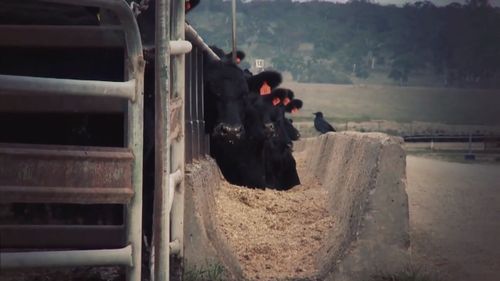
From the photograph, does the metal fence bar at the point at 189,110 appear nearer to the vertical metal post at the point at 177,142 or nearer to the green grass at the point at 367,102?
the vertical metal post at the point at 177,142

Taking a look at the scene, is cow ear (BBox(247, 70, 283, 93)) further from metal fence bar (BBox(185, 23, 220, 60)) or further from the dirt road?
metal fence bar (BBox(185, 23, 220, 60))

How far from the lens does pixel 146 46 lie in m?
4.53

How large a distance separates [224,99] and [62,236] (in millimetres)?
6558

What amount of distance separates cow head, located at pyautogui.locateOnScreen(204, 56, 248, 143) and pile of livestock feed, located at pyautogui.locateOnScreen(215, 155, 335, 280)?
0.78 m

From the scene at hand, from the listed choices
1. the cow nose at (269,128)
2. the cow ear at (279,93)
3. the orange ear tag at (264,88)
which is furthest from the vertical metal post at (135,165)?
the cow ear at (279,93)

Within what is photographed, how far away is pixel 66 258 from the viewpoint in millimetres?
3123

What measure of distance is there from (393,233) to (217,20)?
2473 inches

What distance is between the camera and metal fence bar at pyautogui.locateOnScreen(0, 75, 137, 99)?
2959 mm

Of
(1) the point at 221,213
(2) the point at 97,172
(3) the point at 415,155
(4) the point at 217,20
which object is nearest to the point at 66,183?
(2) the point at 97,172

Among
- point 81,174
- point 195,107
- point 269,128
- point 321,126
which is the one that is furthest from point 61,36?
point 321,126

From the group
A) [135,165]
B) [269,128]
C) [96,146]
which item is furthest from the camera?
[269,128]

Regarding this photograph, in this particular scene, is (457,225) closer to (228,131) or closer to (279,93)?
(228,131)

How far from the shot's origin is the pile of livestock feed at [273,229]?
235 inches

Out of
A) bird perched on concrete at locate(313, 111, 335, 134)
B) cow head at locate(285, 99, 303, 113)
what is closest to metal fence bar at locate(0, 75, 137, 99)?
cow head at locate(285, 99, 303, 113)
